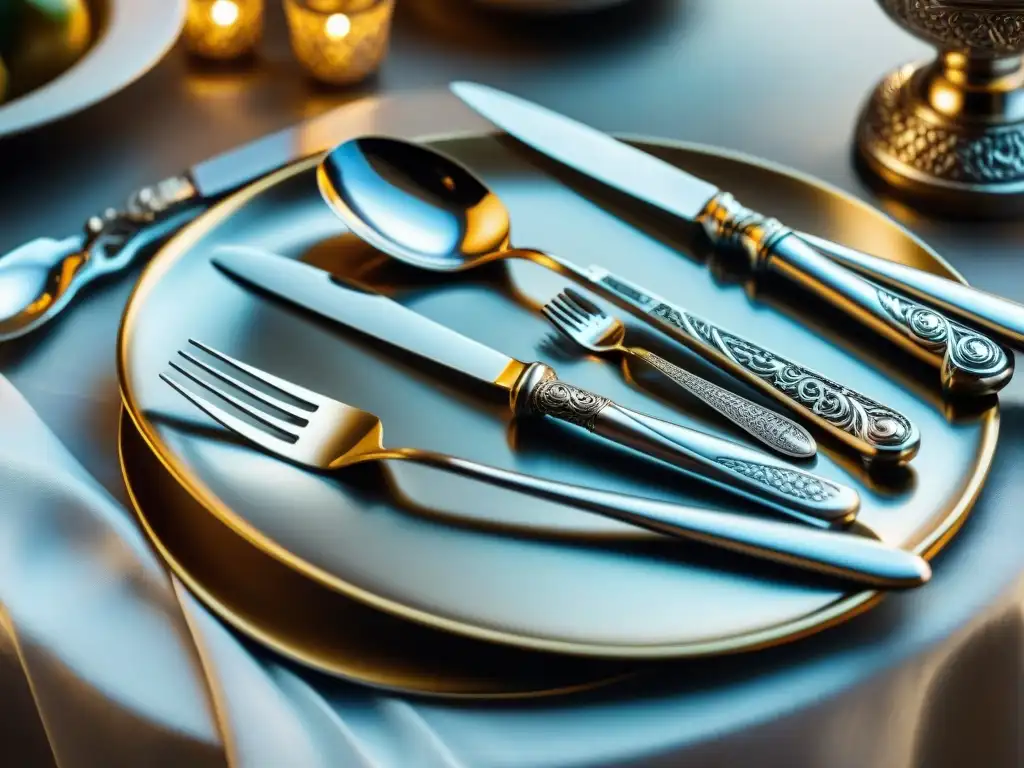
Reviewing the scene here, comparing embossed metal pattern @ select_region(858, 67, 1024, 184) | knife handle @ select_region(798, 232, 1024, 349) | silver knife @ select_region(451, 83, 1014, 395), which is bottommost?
silver knife @ select_region(451, 83, 1014, 395)

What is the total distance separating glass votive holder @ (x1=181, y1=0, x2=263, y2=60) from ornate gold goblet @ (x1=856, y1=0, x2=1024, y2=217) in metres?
0.42

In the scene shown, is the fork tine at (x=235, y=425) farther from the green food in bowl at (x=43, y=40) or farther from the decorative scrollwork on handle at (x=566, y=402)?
the green food in bowl at (x=43, y=40)

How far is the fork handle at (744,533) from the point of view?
400 mm

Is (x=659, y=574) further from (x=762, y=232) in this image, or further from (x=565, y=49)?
(x=565, y=49)

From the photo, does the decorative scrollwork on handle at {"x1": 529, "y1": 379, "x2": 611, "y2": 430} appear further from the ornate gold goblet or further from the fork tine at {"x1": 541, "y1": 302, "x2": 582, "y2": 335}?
the ornate gold goblet

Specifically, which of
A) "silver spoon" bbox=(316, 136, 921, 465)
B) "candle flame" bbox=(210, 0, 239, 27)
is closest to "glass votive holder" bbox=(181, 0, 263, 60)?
"candle flame" bbox=(210, 0, 239, 27)

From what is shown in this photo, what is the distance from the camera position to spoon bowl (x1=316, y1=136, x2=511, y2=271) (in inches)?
22.8

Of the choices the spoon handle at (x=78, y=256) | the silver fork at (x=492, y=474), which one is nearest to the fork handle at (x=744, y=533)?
the silver fork at (x=492, y=474)

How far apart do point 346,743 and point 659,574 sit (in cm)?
13

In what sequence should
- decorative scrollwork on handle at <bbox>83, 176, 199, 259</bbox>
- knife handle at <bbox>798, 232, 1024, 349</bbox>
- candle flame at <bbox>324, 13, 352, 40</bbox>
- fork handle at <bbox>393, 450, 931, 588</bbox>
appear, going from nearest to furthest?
fork handle at <bbox>393, 450, 931, 588</bbox>
knife handle at <bbox>798, 232, 1024, 349</bbox>
decorative scrollwork on handle at <bbox>83, 176, 199, 259</bbox>
candle flame at <bbox>324, 13, 352, 40</bbox>

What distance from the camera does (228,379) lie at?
0.49 m

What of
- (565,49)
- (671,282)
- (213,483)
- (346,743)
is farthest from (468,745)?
(565,49)

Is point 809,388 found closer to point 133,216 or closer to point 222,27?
point 133,216

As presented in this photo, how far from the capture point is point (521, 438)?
482mm
